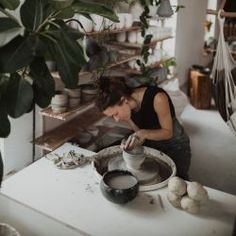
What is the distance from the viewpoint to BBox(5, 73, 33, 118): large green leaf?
79 centimetres

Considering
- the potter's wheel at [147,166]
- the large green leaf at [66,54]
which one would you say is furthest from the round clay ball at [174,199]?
the large green leaf at [66,54]

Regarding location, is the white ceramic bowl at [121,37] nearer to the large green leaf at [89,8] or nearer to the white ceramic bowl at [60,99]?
the white ceramic bowl at [60,99]

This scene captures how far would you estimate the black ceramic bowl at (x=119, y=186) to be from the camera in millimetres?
1201

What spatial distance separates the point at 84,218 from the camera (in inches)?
46.3

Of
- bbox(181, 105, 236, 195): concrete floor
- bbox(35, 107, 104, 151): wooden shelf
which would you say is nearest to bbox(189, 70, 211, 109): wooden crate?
bbox(181, 105, 236, 195): concrete floor

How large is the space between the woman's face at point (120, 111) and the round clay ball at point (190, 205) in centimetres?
61

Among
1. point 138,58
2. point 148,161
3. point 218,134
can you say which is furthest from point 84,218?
point 218,134

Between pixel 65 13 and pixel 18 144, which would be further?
pixel 18 144

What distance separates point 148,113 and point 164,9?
1455mm

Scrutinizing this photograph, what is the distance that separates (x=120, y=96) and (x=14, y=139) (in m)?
0.81

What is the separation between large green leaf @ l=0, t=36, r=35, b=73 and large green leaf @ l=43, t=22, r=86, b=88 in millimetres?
86

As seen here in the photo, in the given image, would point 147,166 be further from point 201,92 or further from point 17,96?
point 201,92

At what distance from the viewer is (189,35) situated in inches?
185

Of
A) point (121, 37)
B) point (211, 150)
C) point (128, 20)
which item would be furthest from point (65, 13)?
point (211, 150)
